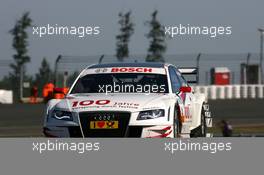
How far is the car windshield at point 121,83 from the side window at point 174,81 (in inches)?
7.4

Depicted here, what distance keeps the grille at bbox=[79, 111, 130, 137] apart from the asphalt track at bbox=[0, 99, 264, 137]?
13.1m

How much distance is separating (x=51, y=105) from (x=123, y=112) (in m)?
1.16

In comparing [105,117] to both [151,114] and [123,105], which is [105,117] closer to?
[123,105]

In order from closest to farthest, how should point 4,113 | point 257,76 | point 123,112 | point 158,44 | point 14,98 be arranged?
point 123,112, point 4,113, point 14,98, point 257,76, point 158,44

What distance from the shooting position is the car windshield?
13984 millimetres

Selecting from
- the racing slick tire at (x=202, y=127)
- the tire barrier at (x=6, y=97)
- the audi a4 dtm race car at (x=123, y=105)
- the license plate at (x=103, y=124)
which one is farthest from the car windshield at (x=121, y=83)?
the tire barrier at (x=6, y=97)

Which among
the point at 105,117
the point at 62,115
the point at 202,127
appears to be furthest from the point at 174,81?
the point at 62,115

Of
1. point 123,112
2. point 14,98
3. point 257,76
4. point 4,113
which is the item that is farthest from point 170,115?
point 257,76

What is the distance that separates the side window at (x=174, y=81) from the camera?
1434cm

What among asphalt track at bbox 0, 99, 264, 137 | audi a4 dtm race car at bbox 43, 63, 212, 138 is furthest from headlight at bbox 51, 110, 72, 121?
asphalt track at bbox 0, 99, 264, 137

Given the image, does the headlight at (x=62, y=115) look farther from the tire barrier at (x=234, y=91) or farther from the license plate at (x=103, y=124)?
the tire barrier at (x=234, y=91)

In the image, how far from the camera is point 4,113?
38750 millimetres

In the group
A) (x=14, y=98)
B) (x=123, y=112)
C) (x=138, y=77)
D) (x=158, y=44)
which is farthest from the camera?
(x=158, y=44)

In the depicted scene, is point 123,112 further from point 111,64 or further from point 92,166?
point 92,166
